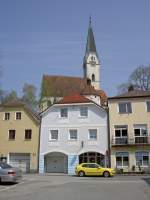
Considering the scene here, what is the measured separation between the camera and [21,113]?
45.9m

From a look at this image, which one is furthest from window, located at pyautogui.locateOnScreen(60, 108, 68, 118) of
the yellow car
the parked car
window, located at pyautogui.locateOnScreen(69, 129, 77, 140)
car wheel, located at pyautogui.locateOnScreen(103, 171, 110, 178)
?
the parked car

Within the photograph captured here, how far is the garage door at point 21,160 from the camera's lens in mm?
43938

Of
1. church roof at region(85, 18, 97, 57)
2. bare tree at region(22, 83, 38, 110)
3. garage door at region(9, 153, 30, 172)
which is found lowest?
garage door at region(9, 153, 30, 172)

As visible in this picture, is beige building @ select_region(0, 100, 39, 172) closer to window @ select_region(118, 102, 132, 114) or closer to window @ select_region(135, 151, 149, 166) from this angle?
window @ select_region(118, 102, 132, 114)

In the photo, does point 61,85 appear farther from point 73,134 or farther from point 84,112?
point 73,134

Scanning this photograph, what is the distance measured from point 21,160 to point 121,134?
1368cm

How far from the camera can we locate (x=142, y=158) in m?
40.2

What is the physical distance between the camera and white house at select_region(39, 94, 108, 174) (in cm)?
4216

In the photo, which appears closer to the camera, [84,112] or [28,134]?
[84,112]

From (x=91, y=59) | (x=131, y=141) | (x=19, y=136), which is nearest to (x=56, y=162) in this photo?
(x=19, y=136)

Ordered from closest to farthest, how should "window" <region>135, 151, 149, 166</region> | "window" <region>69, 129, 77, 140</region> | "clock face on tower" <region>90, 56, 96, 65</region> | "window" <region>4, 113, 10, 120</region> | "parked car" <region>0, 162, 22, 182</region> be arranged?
"parked car" <region>0, 162, 22, 182</region> → "window" <region>135, 151, 149, 166</region> → "window" <region>69, 129, 77, 140</region> → "window" <region>4, 113, 10, 120</region> → "clock face on tower" <region>90, 56, 96, 65</region>

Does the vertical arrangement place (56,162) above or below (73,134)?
below

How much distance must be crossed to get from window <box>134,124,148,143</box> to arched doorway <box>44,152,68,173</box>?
9.44m

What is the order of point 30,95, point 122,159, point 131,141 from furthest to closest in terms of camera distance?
point 30,95 < point 131,141 < point 122,159
